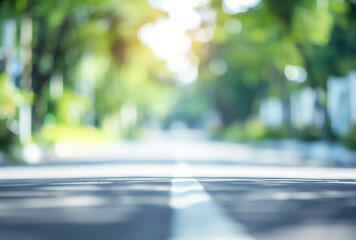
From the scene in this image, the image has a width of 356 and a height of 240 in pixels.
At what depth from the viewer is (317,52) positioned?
36.1 metres

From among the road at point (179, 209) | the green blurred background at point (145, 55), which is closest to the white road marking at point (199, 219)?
the road at point (179, 209)

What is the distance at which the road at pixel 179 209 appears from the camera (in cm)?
832

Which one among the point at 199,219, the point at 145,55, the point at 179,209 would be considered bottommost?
the point at 199,219

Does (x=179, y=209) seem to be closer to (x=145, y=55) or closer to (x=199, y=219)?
(x=199, y=219)

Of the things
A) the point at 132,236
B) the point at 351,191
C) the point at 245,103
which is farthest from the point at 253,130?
the point at 132,236

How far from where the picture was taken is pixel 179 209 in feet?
35.5

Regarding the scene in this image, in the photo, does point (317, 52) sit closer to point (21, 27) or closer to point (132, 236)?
point (21, 27)

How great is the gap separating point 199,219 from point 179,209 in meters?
1.22

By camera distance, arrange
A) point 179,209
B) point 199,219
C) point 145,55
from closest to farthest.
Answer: point 199,219
point 179,209
point 145,55

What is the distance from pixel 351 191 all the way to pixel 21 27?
905 inches

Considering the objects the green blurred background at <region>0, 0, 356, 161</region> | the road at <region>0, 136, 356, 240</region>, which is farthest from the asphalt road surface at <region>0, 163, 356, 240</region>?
the green blurred background at <region>0, 0, 356, 161</region>

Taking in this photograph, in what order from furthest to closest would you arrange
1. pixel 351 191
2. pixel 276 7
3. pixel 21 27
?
pixel 21 27 < pixel 276 7 < pixel 351 191

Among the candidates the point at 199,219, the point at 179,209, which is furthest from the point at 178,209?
the point at 199,219

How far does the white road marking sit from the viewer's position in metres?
8.03
